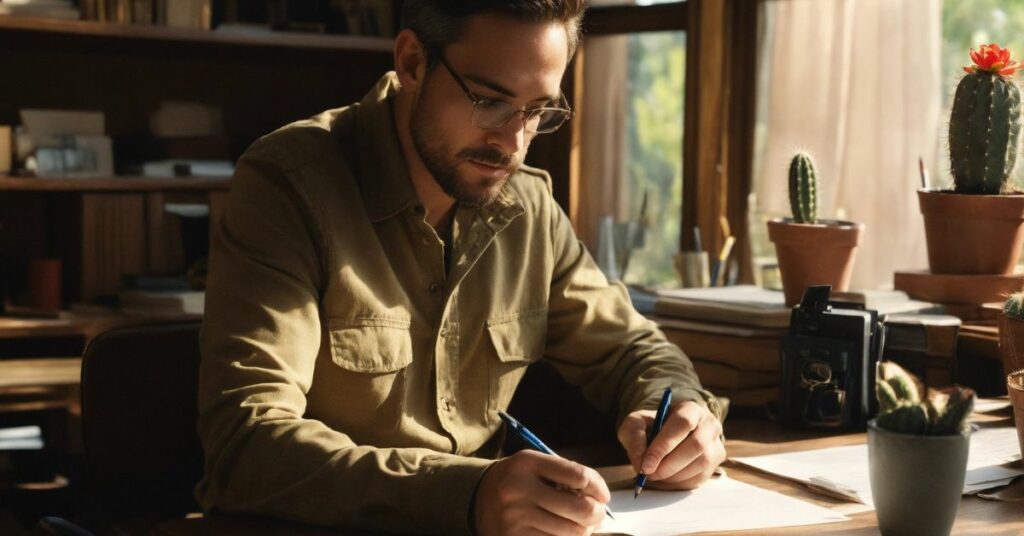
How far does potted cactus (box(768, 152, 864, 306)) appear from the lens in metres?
2.05

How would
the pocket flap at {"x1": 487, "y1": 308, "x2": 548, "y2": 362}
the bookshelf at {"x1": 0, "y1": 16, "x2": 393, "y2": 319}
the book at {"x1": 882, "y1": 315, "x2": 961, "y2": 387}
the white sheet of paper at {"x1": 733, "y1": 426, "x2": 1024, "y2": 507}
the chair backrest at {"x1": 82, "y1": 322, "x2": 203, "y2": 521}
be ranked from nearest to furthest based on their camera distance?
the white sheet of paper at {"x1": 733, "y1": 426, "x2": 1024, "y2": 507} < the chair backrest at {"x1": 82, "y1": 322, "x2": 203, "y2": 521} < the pocket flap at {"x1": 487, "y1": 308, "x2": 548, "y2": 362} < the book at {"x1": 882, "y1": 315, "x2": 961, "y2": 387} < the bookshelf at {"x1": 0, "y1": 16, "x2": 393, "y2": 319}

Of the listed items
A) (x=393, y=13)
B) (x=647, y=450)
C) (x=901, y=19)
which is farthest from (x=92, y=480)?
(x=393, y=13)

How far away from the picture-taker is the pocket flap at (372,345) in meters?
1.60

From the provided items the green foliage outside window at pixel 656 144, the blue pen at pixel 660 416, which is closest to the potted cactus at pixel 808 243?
the blue pen at pixel 660 416

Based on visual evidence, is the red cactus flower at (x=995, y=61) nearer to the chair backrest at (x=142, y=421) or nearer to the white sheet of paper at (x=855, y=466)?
the white sheet of paper at (x=855, y=466)

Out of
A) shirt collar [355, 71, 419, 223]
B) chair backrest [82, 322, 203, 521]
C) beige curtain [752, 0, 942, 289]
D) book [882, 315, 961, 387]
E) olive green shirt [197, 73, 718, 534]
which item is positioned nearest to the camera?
olive green shirt [197, 73, 718, 534]

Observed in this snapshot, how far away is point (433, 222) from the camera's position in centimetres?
180

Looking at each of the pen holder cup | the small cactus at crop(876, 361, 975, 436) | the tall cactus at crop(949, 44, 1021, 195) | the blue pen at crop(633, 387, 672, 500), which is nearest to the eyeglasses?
the blue pen at crop(633, 387, 672, 500)

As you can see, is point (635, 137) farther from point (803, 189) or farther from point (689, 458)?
point (689, 458)

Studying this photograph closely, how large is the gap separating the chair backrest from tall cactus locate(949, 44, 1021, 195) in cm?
123

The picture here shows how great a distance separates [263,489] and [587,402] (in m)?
0.78

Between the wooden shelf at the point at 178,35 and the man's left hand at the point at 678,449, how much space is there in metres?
2.06

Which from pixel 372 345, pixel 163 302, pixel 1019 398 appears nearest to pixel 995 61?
pixel 1019 398

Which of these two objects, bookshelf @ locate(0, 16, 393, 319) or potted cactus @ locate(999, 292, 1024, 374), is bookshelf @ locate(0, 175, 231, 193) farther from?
potted cactus @ locate(999, 292, 1024, 374)
